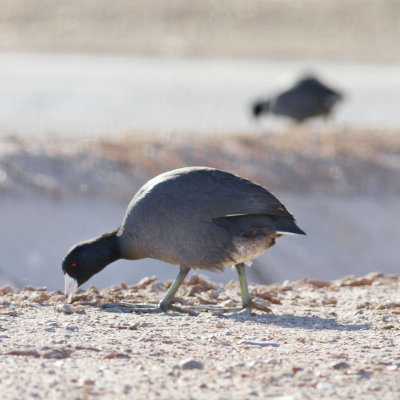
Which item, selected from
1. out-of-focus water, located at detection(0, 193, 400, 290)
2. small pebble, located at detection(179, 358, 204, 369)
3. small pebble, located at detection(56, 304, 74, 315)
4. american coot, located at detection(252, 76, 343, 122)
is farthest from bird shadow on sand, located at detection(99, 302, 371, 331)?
american coot, located at detection(252, 76, 343, 122)

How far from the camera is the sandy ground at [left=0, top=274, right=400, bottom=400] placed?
451cm

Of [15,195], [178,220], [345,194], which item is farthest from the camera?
[345,194]

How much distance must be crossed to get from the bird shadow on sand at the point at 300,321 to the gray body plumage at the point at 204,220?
43 centimetres

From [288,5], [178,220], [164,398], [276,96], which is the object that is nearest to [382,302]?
[178,220]

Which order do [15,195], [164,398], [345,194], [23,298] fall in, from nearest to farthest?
[164,398] → [23,298] → [15,195] → [345,194]

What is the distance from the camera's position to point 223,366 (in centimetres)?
493

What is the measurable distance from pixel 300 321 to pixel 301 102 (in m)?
12.4

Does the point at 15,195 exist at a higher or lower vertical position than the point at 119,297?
higher

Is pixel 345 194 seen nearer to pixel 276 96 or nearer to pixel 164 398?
pixel 276 96

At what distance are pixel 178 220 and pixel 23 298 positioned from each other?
152 cm

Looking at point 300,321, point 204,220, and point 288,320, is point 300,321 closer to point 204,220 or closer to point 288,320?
point 288,320

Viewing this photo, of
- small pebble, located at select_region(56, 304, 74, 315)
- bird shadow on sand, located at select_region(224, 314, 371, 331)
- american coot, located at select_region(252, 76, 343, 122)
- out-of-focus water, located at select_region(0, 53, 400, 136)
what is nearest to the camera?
bird shadow on sand, located at select_region(224, 314, 371, 331)

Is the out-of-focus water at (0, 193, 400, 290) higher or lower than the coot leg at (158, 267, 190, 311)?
higher

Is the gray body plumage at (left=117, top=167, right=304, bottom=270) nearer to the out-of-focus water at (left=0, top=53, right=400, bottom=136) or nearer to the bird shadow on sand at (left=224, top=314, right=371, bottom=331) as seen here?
the bird shadow on sand at (left=224, top=314, right=371, bottom=331)
